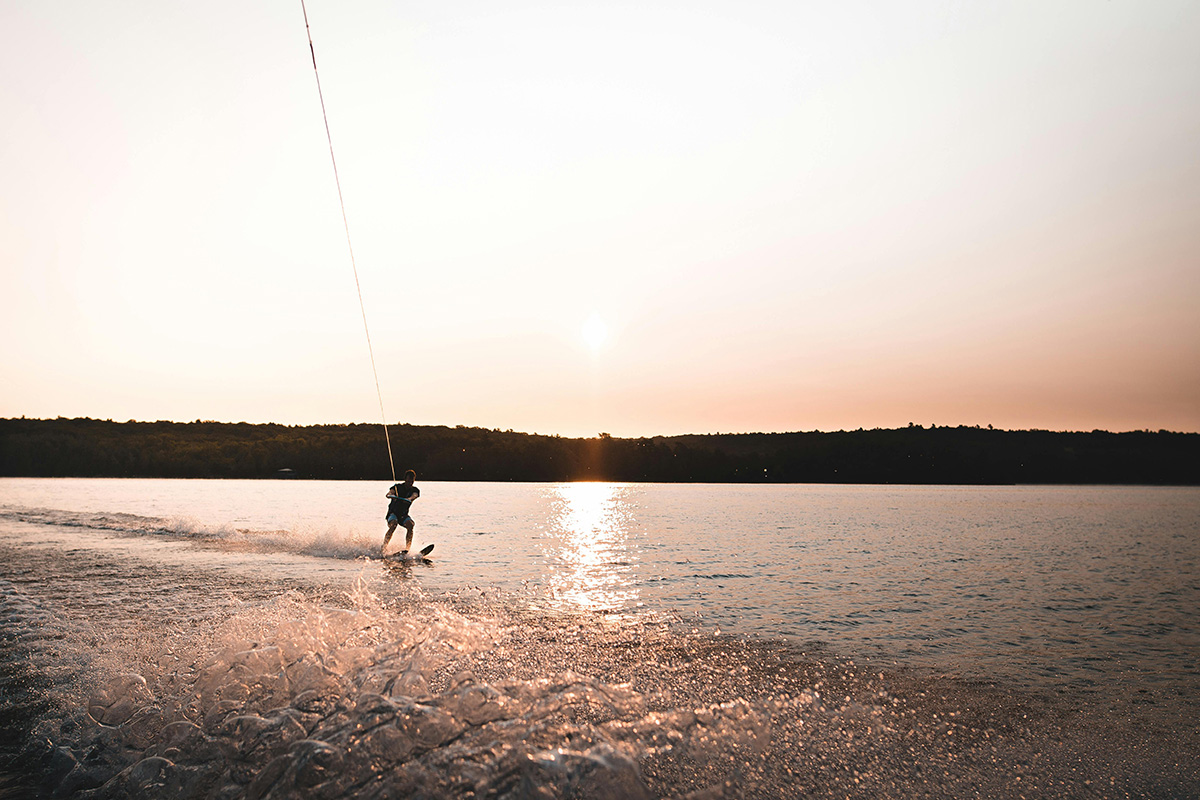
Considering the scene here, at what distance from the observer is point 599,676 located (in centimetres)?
724

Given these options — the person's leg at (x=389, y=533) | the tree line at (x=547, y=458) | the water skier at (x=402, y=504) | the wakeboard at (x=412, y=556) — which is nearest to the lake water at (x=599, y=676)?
the wakeboard at (x=412, y=556)

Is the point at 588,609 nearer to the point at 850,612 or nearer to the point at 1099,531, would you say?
the point at 850,612

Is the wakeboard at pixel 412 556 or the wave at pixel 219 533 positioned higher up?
the wave at pixel 219 533

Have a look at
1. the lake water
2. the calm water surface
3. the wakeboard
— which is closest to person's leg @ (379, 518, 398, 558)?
the wakeboard

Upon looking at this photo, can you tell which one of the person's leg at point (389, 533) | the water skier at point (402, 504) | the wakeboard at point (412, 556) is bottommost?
the wakeboard at point (412, 556)

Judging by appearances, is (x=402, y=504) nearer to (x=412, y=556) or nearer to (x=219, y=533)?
(x=412, y=556)

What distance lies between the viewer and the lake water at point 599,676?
486 cm

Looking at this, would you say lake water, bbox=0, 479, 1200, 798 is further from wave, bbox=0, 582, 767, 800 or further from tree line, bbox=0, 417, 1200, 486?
tree line, bbox=0, 417, 1200, 486

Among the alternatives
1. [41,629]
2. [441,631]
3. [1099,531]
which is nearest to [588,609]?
[441,631]

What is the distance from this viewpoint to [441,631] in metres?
8.32

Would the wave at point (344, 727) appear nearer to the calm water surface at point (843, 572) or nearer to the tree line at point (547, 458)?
the calm water surface at point (843, 572)

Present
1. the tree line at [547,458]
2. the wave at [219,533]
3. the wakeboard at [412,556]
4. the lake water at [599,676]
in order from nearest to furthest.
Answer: the lake water at [599,676]
the wakeboard at [412,556]
the wave at [219,533]
the tree line at [547,458]

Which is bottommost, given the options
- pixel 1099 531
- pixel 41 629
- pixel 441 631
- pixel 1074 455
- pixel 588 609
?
pixel 1074 455

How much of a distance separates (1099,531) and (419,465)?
85689 millimetres
